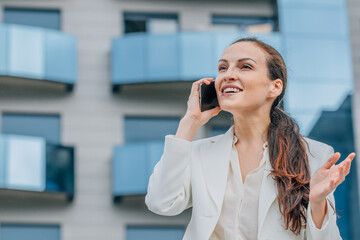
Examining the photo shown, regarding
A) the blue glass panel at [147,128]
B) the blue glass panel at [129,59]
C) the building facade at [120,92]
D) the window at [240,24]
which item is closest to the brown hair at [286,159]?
the building facade at [120,92]

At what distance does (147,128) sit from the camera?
82.1 feet

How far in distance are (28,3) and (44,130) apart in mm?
4158

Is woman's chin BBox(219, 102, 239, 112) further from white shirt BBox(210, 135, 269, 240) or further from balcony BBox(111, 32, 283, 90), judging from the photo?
balcony BBox(111, 32, 283, 90)

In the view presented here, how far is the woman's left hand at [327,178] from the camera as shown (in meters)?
3.99

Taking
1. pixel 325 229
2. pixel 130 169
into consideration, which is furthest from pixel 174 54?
pixel 325 229

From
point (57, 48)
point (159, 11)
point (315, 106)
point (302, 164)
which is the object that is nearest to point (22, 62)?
point (57, 48)

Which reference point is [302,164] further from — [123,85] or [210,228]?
[123,85]

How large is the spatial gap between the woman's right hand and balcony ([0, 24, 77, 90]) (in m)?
19.5

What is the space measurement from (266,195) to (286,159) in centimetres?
28

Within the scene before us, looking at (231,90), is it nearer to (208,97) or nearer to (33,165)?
(208,97)

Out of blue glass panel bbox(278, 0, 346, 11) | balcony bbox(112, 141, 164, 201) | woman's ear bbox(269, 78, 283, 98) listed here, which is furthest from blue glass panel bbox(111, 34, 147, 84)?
woman's ear bbox(269, 78, 283, 98)

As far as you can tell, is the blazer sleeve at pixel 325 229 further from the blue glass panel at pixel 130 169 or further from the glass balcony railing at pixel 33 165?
the blue glass panel at pixel 130 169

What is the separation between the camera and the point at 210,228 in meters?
4.28

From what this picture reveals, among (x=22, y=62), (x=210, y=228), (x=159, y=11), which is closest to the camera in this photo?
(x=210, y=228)
